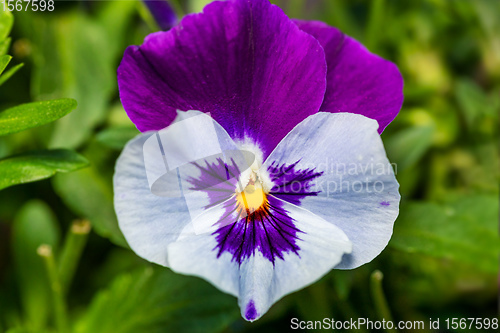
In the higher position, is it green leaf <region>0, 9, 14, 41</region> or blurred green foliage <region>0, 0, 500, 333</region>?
green leaf <region>0, 9, 14, 41</region>

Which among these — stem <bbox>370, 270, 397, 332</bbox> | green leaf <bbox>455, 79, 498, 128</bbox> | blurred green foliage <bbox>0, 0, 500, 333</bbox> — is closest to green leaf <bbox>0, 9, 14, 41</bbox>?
blurred green foliage <bbox>0, 0, 500, 333</bbox>

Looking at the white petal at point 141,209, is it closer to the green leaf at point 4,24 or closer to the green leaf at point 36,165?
the green leaf at point 36,165

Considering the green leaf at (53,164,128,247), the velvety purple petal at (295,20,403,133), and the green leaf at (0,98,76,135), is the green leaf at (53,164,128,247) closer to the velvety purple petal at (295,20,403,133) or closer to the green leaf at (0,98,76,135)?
the green leaf at (0,98,76,135)

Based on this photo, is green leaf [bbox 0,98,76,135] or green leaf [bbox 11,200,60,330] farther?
green leaf [bbox 11,200,60,330]

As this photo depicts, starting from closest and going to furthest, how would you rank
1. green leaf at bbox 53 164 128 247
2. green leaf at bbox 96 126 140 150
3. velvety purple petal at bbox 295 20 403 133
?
1. velvety purple petal at bbox 295 20 403 133
2. green leaf at bbox 96 126 140 150
3. green leaf at bbox 53 164 128 247

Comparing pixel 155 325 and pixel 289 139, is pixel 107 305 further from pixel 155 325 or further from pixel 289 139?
pixel 289 139

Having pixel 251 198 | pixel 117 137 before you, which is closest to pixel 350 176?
pixel 251 198
